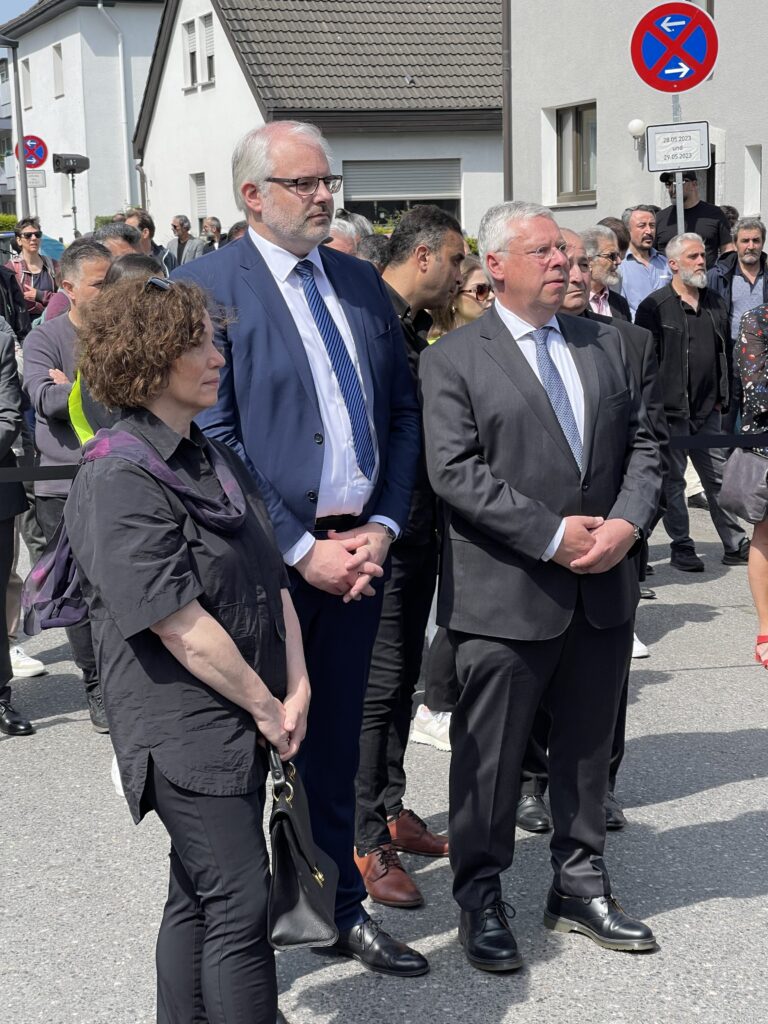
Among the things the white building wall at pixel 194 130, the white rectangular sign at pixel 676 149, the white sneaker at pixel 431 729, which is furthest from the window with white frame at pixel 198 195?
the white sneaker at pixel 431 729

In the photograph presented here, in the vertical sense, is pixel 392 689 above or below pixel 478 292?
below

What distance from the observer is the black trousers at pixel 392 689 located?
4680 mm

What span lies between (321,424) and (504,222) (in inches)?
34.8

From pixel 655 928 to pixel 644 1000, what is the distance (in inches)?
18.5

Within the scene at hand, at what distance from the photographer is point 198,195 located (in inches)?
1401

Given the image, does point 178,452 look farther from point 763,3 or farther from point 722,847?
point 763,3

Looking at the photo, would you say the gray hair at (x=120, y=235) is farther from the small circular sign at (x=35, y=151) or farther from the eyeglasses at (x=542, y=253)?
the small circular sign at (x=35, y=151)

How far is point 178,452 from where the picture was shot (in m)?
3.20

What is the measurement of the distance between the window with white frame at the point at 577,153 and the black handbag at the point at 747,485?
14.6 m

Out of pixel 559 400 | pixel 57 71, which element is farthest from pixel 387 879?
pixel 57 71

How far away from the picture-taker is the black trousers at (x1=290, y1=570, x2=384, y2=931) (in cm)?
397

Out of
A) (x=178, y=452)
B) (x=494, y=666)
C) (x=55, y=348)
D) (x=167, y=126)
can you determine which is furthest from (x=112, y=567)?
(x=167, y=126)

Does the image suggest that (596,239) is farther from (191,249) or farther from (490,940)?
(191,249)

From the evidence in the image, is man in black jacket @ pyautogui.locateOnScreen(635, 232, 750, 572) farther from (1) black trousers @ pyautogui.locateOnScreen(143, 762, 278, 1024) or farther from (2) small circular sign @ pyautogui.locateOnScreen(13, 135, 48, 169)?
(2) small circular sign @ pyautogui.locateOnScreen(13, 135, 48, 169)
